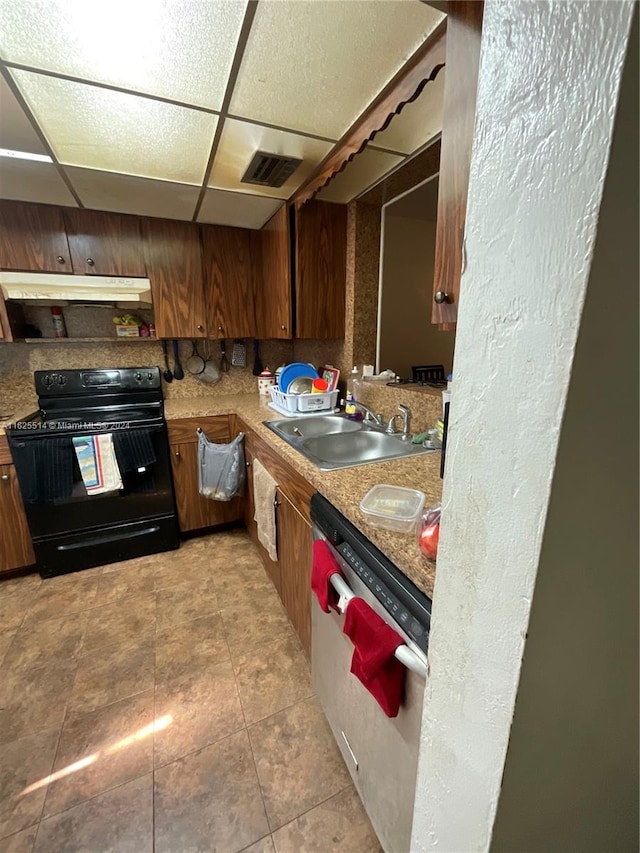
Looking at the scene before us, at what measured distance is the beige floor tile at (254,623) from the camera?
5.24ft

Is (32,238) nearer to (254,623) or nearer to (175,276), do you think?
(175,276)

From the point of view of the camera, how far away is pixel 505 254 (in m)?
0.34

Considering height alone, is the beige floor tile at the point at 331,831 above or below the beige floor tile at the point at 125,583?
below

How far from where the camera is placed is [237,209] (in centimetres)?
204

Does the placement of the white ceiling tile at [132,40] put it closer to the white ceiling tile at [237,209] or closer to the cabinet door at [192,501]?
the white ceiling tile at [237,209]

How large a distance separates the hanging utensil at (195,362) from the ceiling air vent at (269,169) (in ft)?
4.15

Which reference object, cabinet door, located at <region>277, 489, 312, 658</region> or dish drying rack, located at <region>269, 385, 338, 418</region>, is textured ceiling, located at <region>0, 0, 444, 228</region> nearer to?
dish drying rack, located at <region>269, 385, 338, 418</region>

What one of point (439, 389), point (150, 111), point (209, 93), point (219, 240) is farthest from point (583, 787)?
point (219, 240)

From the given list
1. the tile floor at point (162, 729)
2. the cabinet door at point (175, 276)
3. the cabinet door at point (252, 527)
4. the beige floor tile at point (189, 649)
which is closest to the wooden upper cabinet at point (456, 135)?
the cabinet door at point (252, 527)

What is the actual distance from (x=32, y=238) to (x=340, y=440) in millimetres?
2096

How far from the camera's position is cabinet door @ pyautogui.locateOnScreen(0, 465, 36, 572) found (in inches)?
73.0

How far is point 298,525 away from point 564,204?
4.00 ft

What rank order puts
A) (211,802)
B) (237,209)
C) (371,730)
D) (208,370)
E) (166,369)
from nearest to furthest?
(371,730)
(211,802)
(237,209)
(166,369)
(208,370)

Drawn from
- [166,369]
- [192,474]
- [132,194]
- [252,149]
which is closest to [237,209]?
[132,194]
